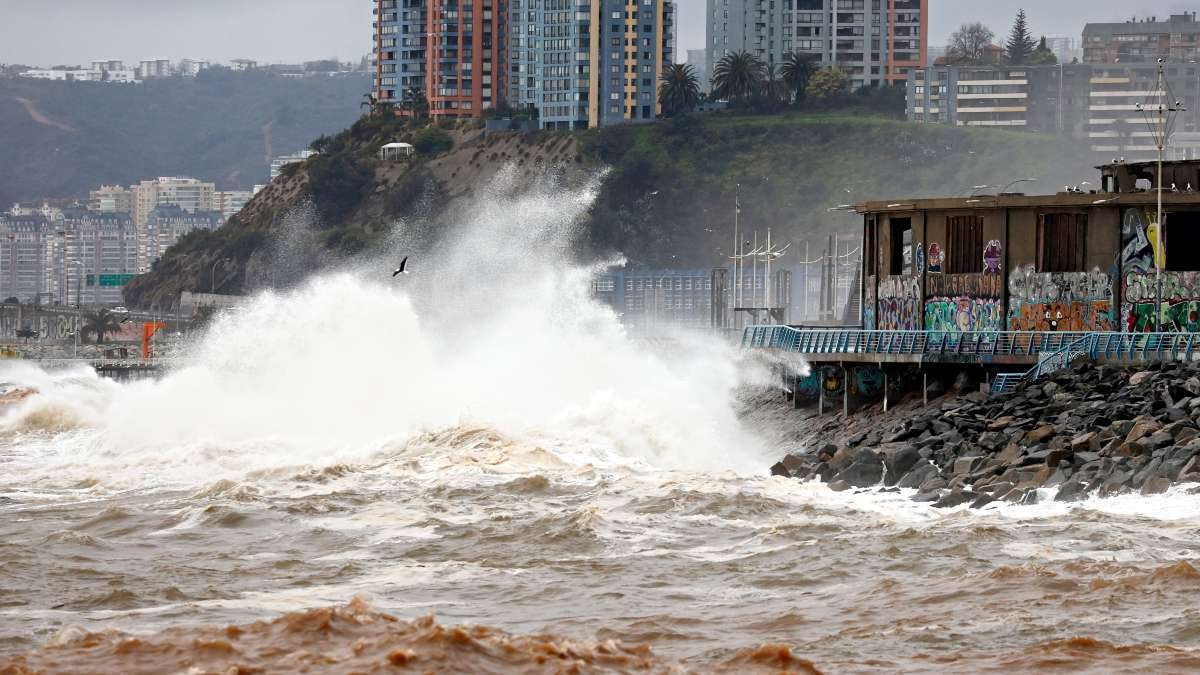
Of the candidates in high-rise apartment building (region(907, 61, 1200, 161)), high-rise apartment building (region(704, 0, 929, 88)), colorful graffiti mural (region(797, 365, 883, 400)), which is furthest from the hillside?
colorful graffiti mural (region(797, 365, 883, 400))

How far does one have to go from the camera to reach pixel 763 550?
72.6 ft

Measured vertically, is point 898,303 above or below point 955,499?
above

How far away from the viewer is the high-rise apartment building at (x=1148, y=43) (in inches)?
7495

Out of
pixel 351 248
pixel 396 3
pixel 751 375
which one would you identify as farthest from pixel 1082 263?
pixel 396 3

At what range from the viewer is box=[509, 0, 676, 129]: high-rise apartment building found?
156m

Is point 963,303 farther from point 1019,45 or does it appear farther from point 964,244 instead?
point 1019,45

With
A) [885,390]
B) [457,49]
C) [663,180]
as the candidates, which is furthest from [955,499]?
[457,49]

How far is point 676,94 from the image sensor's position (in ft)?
513

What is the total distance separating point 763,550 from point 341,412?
62.1 ft

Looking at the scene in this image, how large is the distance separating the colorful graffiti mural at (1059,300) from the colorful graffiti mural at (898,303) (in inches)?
91.6

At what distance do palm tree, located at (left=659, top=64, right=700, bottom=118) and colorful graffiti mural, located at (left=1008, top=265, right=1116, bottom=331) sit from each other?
395 feet

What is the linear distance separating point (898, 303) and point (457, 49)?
136106 mm

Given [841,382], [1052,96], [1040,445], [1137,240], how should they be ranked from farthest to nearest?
[1052,96]
[841,382]
[1137,240]
[1040,445]

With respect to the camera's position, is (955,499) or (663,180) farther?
(663,180)
